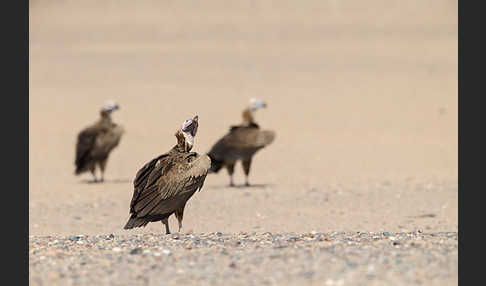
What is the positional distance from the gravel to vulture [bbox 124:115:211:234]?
1193 millimetres

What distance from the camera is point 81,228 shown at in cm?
1680

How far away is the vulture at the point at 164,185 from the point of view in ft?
41.3

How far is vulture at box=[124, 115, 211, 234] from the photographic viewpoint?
12578mm

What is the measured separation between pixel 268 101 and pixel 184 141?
2993 centimetres

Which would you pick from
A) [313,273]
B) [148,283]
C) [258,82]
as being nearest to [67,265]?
[148,283]

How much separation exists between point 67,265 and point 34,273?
1.45ft

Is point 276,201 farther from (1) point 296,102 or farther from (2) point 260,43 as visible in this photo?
(2) point 260,43

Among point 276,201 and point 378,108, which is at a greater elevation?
point 378,108

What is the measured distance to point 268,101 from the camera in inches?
1692

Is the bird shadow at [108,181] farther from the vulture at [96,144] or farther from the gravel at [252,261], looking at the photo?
the gravel at [252,261]

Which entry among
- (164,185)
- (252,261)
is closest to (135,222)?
(164,185)

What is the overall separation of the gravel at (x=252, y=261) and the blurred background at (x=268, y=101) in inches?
216

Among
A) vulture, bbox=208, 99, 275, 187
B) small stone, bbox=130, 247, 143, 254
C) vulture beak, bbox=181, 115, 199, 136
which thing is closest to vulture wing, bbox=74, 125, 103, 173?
vulture, bbox=208, 99, 275, 187

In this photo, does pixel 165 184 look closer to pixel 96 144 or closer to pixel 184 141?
pixel 184 141
